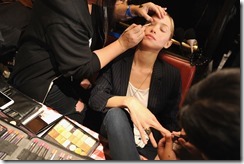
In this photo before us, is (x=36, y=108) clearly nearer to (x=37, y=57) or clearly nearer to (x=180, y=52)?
(x=37, y=57)

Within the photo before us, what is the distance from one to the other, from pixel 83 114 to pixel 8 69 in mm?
755

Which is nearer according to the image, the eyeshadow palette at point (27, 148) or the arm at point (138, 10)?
the eyeshadow palette at point (27, 148)

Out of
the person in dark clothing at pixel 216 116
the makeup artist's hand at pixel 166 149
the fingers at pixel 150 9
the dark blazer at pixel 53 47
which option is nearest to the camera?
the person in dark clothing at pixel 216 116

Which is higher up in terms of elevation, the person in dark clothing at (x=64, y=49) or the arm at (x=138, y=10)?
the arm at (x=138, y=10)

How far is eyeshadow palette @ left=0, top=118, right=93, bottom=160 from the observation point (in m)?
0.84

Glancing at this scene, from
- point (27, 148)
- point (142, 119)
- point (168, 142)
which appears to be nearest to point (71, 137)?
point (27, 148)

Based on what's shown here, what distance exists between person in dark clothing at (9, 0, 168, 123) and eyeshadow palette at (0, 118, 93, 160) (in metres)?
0.26

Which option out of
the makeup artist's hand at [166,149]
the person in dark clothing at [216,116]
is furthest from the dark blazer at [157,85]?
the person in dark clothing at [216,116]

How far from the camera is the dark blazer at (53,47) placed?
2.87ft

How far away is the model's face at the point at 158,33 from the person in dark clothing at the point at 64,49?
0.06m

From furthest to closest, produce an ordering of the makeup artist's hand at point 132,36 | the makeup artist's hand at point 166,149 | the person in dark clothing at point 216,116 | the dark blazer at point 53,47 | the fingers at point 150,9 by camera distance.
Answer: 1. the fingers at point 150,9
2. the makeup artist's hand at point 132,36
3. the dark blazer at point 53,47
4. the makeup artist's hand at point 166,149
5. the person in dark clothing at point 216,116

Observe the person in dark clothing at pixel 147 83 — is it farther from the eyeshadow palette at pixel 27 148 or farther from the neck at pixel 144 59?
the eyeshadow palette at pixel 27 148

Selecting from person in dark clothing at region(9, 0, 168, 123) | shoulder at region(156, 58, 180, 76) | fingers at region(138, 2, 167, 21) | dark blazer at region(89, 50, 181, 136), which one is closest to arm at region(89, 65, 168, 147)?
dark blazer at region(89, 50, 181, 136)

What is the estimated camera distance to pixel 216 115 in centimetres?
46
